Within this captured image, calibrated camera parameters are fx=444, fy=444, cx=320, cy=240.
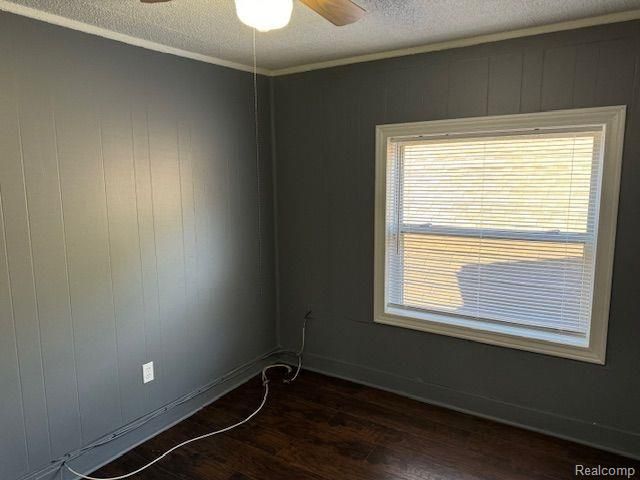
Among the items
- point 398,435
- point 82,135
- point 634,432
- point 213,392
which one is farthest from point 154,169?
point 634,432

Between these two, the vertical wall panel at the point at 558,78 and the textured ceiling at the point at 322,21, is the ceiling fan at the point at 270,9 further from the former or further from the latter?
the vertical wall panel at the point at 558,78

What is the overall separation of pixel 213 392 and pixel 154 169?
5.16 ft

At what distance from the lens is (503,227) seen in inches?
106

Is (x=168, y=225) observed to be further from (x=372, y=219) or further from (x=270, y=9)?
(x=270, y=9)

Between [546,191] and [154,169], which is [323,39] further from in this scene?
[546,191]

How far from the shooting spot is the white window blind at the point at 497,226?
2.47m

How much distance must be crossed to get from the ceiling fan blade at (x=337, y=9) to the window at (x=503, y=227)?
4.05 ft

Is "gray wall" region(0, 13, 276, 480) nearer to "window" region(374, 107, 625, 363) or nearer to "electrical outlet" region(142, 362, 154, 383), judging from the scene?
"electrical outlet" region(142, 362, 154, 383)

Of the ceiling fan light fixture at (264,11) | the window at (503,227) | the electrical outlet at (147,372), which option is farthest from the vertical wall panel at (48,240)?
the window at (503,227)

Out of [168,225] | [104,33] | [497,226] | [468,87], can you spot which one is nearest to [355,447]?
[497,226]

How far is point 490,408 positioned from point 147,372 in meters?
2.12

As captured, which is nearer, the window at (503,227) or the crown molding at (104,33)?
the crown molding at (104,33)

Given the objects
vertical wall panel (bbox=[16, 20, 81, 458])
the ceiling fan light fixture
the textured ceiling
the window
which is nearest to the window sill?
the window

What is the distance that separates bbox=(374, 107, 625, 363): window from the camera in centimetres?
240
